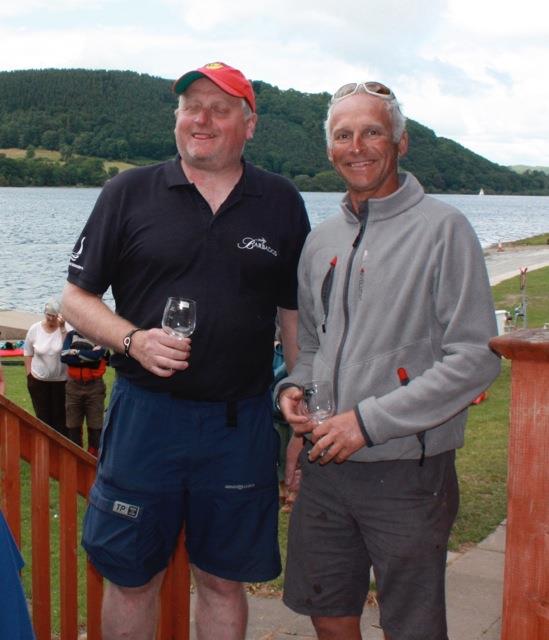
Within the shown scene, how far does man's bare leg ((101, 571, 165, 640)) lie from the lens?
3.30 meters

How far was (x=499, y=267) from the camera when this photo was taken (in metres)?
38.8

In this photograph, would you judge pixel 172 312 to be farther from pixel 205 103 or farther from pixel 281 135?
pixel 281 135

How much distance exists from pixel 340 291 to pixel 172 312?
0.56 metres

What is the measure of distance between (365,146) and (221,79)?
64 cm

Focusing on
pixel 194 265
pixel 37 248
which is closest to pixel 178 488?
pixel 194 265

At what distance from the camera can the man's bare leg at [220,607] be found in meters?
3.40

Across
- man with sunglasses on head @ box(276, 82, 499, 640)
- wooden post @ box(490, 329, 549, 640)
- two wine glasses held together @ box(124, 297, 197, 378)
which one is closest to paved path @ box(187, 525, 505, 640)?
man with sunglasses on head @ box(276, 82, 499, 640)

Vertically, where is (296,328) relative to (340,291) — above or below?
below

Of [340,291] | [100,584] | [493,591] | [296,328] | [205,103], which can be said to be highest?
[205,103]

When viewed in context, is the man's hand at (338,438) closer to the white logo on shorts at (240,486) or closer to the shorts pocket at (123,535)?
the white logo on shorts at (240,486)

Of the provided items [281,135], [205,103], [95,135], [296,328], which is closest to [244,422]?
[296,328]

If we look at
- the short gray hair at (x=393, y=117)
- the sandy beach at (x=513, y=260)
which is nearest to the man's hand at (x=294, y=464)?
the short gray hair at (x=393, y=117)

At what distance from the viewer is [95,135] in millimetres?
109812

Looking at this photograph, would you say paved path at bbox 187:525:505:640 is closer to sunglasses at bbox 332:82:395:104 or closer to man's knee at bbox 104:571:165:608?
man's knee at bbox 104:571:165:608
